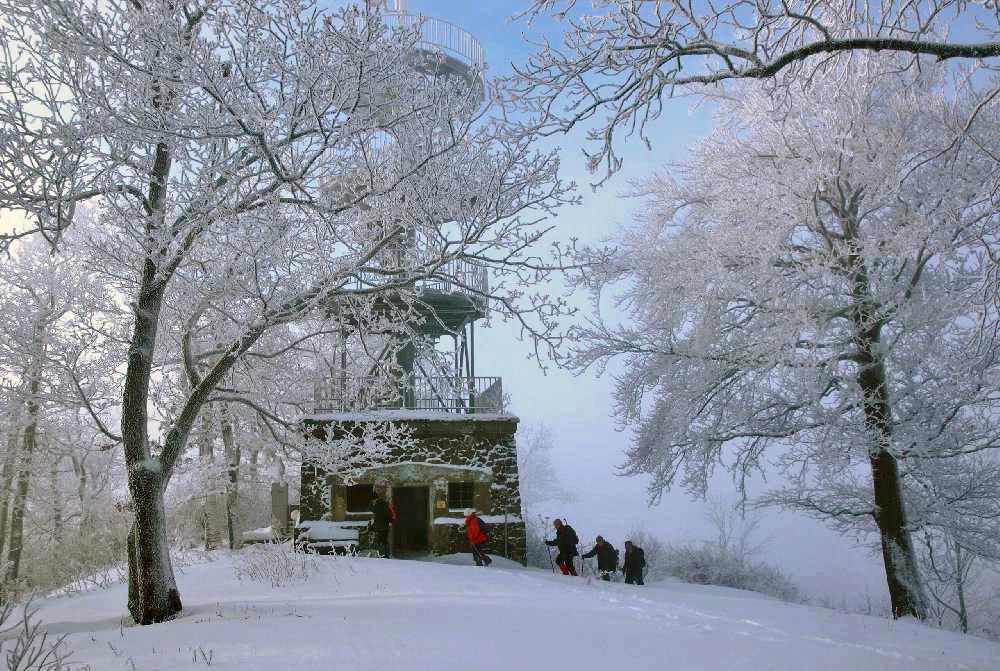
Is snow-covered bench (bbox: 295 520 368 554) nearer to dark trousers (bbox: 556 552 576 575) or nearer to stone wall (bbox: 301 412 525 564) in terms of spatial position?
stone wall (bbox: 301 412 525 564)

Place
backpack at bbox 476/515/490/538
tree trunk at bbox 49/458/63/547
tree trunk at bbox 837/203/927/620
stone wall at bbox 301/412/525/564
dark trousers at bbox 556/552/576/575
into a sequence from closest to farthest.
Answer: tree trunk at bbox 837/203/927/620 → backpack at bbox 476/515/490/538 → dark trousers at bbox 556/552/576/575 → stone wall at bbox 301/412/525/564 → tree trunk at bbox 49/458/63/547

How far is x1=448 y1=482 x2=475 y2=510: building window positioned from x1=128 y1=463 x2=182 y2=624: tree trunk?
26.5ft

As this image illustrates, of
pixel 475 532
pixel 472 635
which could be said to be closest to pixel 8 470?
pixel 475 532

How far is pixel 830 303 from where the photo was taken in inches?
405

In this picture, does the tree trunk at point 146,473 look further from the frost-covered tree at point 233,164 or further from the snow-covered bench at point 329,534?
the snow-covered bench at point 329,534

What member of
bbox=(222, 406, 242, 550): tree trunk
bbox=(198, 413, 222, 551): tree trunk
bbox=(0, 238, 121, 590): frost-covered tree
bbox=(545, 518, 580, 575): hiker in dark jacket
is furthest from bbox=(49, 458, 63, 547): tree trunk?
bbox=(545, 518, 580, 575): hiker in dark jacket

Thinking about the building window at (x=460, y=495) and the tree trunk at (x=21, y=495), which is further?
the tree trunk at (x=21, y=495)

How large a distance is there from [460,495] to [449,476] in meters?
0.59

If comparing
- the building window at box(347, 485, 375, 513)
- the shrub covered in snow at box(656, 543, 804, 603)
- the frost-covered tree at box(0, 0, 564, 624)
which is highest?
the frost-covered tree at box(0, 0, 564, 624)

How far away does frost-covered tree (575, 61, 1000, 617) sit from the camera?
31.2 feet

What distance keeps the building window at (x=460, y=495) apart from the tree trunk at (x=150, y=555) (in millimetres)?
8084

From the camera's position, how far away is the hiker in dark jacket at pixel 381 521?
13141 millimetres

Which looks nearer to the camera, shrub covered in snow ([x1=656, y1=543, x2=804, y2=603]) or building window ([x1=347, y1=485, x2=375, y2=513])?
building window ([x1=347, y1=485, x2=375, y2=513])

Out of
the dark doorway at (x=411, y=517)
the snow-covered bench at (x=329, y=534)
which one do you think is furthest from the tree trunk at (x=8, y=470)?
the dark doorway at (x=411, y=517)
